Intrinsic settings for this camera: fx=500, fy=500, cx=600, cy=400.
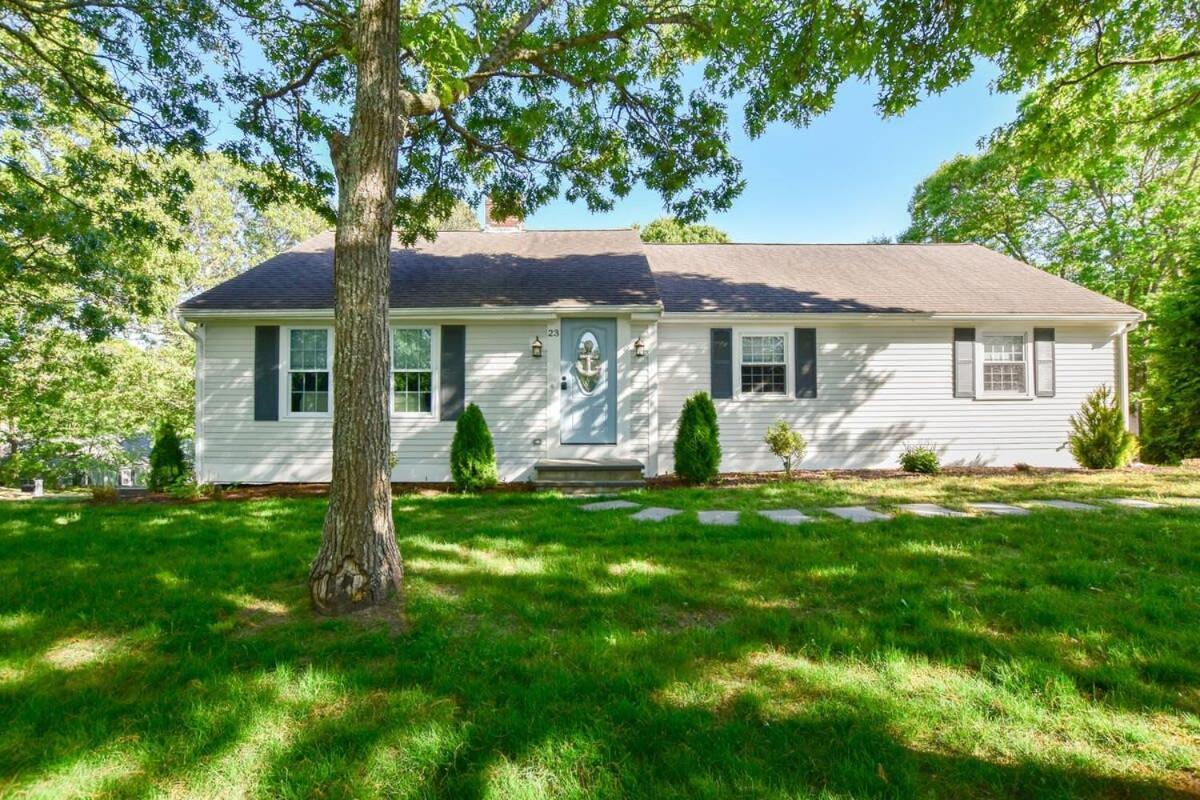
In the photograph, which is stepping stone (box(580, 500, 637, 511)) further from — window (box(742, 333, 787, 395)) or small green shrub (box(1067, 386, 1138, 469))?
small green shrub (box(1067, 386, 1138, 469))

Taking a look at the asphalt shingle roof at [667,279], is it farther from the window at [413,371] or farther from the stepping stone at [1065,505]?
the stepping stone at [1065,505]

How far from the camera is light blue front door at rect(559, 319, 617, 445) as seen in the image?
27.0 feet

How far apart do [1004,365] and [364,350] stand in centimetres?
1079

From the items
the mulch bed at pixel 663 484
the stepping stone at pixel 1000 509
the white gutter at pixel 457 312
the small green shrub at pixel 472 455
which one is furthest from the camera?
the white gutter at pixel 457 312

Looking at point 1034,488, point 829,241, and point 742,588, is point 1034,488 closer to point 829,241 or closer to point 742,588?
point 742,588

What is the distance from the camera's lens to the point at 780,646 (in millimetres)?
2389

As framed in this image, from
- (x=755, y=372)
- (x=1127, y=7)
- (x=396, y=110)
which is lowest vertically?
(x=755, y=372)

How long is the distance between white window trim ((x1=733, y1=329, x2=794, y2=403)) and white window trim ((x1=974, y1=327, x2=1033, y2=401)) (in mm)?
3424

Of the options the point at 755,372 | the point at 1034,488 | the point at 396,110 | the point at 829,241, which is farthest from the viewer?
the point at 829,241

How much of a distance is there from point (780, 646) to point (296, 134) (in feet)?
25.0

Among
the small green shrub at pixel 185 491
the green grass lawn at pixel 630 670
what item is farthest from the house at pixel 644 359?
the green grass lawn at pixel 630 670

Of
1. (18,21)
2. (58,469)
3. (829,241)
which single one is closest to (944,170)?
(829,241)

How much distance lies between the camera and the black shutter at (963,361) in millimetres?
9023

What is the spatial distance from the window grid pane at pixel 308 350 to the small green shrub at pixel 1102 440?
1226cm
